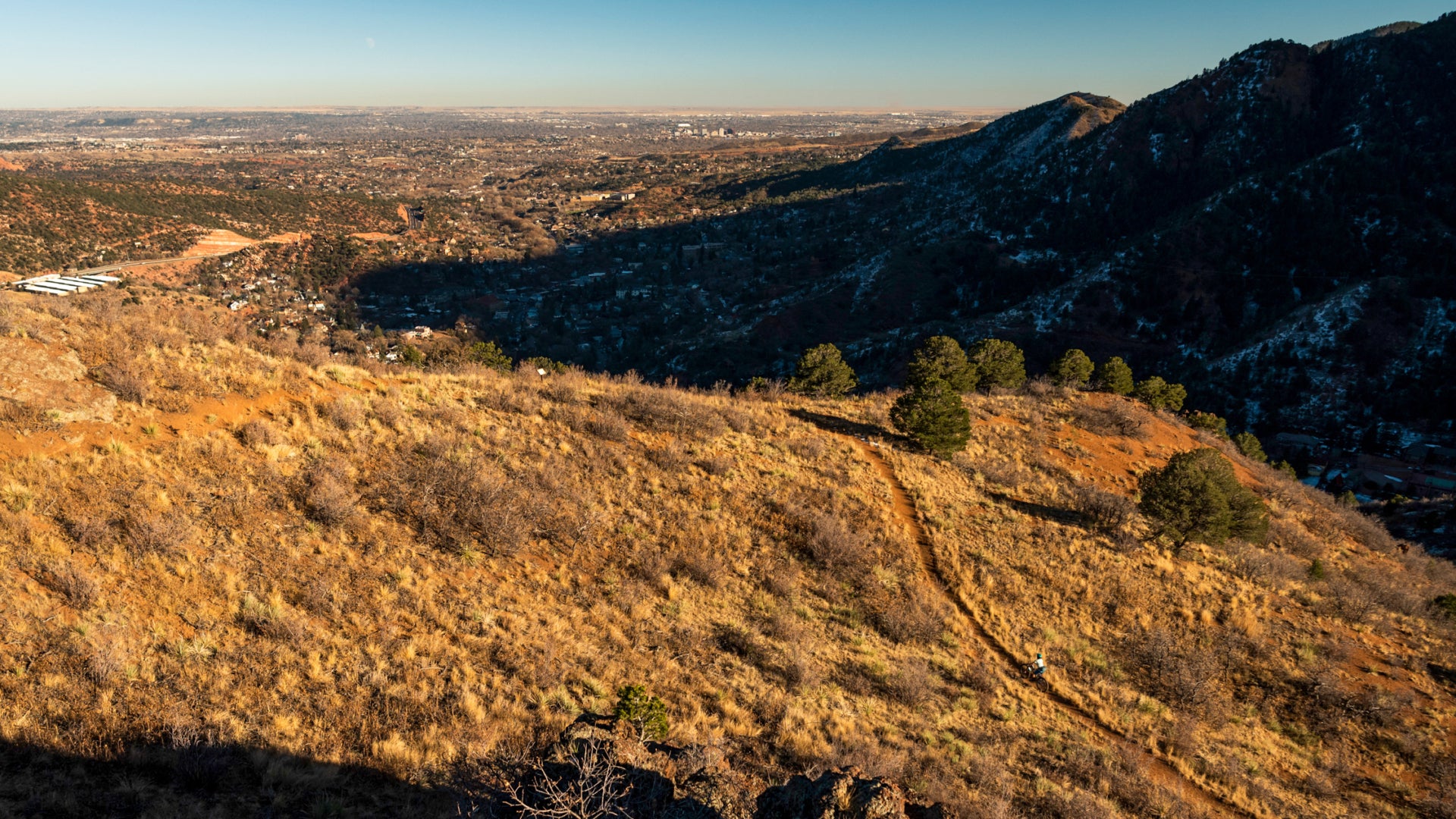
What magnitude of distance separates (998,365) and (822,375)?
11.1 m

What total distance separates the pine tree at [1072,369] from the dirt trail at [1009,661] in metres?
18.2

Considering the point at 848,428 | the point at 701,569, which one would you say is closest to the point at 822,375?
the point at 848,428

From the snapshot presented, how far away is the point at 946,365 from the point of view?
30844 millimetres

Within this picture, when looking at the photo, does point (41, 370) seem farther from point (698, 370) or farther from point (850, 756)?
point (698, 370)

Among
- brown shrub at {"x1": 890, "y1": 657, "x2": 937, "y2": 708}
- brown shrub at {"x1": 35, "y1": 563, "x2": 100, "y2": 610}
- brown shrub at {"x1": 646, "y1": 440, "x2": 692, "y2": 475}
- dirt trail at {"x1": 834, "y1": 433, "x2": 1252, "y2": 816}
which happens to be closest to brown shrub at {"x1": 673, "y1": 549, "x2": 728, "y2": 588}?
brown shrub at {"x1": 646, "y1": 440, "x2": 692, "y2": 475}

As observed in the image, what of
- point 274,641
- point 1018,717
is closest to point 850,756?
point 1018,717

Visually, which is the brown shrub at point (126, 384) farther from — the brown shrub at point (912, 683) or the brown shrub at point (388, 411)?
the brown shrub at point (912, 683)

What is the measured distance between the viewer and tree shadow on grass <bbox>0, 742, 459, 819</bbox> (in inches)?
227

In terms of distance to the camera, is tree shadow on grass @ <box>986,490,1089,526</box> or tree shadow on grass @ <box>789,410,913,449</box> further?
tree shadow on grass @ <box>789,410,913,449</box>

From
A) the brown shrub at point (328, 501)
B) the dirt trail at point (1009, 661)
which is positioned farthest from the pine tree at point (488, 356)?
the dirt trail at point (1009, 661)

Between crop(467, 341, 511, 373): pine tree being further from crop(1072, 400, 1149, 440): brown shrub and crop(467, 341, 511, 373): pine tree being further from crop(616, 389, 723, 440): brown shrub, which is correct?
crop(1072, 400, 1149, 440): brown shrub

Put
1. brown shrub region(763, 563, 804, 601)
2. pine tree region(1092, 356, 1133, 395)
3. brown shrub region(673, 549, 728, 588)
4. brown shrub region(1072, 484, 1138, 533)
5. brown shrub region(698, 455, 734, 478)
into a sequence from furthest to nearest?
pine tree region(1092, 356, 1133, 395)
brown shrub region(1072, 484, 1138, 533)
brown shrub region(698, 455, 734, 478)
brown shrub region(763, 563, 804, 601)
brown shrub region(673, 549, 728, 588)

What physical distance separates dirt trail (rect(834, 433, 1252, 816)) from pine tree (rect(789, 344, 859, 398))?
931 centimetres

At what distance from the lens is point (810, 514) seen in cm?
1692
